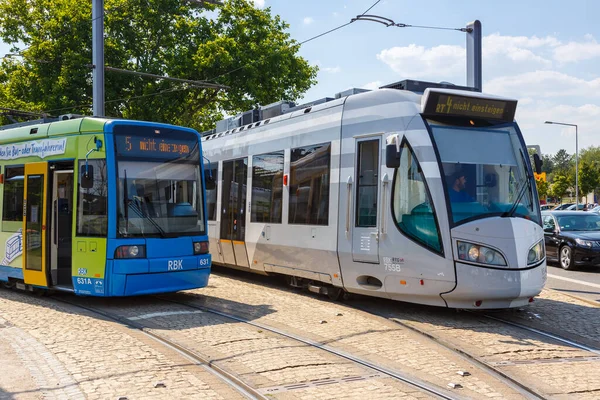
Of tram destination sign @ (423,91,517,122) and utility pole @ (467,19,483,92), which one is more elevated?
utility pole @ (467,19,483,92)

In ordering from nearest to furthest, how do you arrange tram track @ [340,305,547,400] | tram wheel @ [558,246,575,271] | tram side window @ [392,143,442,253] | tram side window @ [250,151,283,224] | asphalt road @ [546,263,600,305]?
tram track @ [340,305,547,400] → tram side window @ [392,143,442,253] → tram side window @ [250,151,283,224] → asphalt road @ [546,263,600,305] → tram wheel @ [558,246,575,271]

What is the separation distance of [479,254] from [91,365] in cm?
489

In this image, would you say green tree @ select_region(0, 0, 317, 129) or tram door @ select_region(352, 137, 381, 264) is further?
green tree @ select_region(0, 0, 317, 129)

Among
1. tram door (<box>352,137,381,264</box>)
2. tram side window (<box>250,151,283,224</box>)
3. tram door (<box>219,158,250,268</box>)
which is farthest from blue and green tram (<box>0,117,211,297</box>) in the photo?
tram door (<box>352,137,381,264</box>)

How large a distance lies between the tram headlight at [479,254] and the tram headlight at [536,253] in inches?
18.6

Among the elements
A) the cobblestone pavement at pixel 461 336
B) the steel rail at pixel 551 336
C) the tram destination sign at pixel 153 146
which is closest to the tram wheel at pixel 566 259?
the cobblestone pavement at pixel 461 336

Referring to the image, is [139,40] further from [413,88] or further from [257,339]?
[257,339]

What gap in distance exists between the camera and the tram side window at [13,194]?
11055 millimetres

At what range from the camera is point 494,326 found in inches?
334

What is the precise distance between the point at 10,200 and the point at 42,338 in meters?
4.53

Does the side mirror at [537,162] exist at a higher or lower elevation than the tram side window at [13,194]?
higher

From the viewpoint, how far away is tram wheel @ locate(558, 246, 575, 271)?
16.4 meters

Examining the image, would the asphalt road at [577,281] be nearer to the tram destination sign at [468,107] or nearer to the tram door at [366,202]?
the tram destination sign at [468,107]

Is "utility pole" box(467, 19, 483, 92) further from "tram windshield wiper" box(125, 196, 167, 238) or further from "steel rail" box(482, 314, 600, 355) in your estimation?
"tram windshield wiper" box(125, 196, 167, 238)
